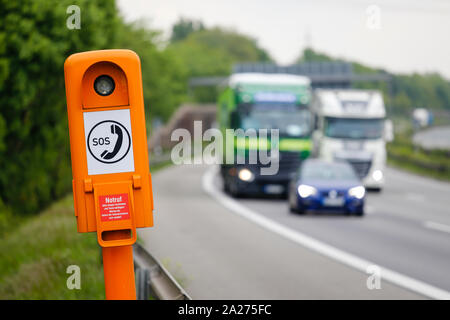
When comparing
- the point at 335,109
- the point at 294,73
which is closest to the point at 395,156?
the point at 294,73

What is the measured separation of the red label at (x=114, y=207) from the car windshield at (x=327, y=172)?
15.1 meters

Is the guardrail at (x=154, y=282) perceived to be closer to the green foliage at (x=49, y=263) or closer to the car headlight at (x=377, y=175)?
the green foliage at (x=49, y=263)

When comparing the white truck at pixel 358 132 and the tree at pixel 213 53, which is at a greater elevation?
the tree at pixel 213 53

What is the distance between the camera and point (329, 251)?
12.9 meters

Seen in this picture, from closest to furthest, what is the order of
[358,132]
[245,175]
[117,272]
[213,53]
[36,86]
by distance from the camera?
[117,272] → [36,86] → [245,175] → [358,132] → [213,53]

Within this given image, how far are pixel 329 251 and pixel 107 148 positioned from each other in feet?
28.4

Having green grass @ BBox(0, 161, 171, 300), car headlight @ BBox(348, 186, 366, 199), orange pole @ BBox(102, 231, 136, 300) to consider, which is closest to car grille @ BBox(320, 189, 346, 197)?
car headlight @ BBox(348, 186, 366, 199)

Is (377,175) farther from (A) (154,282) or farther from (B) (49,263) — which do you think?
(A) (154,282)


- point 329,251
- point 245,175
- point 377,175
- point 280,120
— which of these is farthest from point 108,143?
point 377,175

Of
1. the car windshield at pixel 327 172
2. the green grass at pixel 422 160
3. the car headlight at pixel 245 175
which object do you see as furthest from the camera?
the green grass at pixel 422 160

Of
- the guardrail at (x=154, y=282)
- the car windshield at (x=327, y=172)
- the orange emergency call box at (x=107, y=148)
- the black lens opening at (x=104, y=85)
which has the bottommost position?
the car windshield at (x=327, y=172)

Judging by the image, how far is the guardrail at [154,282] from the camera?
23.1ft

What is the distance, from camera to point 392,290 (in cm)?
938

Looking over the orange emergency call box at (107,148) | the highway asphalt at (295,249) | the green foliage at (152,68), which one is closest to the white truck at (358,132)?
the highway asphalt at (295,249)
